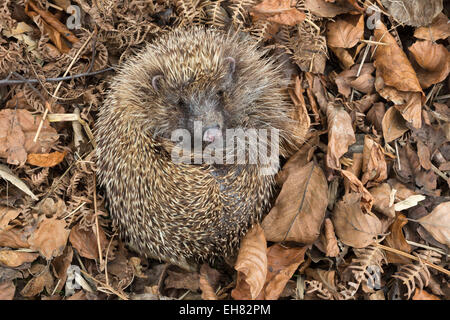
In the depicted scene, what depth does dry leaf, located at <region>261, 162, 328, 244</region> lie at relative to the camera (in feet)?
12.5

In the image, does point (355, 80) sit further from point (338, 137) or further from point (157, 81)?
point (157, 81)

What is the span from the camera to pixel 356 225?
3.78 meters

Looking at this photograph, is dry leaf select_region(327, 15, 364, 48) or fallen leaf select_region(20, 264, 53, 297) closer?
fallen leaf select_region(20, 264, 53, 297)

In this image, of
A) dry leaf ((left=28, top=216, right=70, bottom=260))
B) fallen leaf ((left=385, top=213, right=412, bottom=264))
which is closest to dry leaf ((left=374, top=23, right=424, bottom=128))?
fallen leaf ((left=385, top=213, right=412, bottom=264))

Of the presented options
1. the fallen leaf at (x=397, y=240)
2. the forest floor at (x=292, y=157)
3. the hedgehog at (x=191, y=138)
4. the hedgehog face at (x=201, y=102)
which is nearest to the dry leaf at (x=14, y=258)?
the forest floor at (x=292, y=157)

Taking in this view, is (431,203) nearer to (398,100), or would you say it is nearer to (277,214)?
(398,100)

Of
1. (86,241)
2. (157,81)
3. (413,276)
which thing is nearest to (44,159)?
(86,241)

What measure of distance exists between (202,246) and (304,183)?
102cm

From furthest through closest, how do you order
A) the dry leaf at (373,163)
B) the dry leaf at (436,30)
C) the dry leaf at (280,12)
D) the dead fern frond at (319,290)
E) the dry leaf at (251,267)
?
the dry leaf at (436,30), the dry leaf at (280,12), the dry leaf at (373,163), the dead fern frond at (319,290), the dry leaf at (251,267)

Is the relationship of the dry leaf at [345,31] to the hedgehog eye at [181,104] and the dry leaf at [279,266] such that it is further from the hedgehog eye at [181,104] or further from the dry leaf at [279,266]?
the dry leaf at [279,266]

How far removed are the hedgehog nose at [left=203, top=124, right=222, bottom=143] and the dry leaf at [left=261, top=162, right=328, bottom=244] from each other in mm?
764

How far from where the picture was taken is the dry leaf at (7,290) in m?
3.71

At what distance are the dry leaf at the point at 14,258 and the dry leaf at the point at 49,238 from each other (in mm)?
91

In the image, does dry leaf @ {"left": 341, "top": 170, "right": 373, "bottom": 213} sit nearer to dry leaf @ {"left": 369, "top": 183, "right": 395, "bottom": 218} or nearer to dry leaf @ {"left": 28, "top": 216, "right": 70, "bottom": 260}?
dry leaf @ {"left": 369, "top": 183, "right": 395, "bottom": 218}
